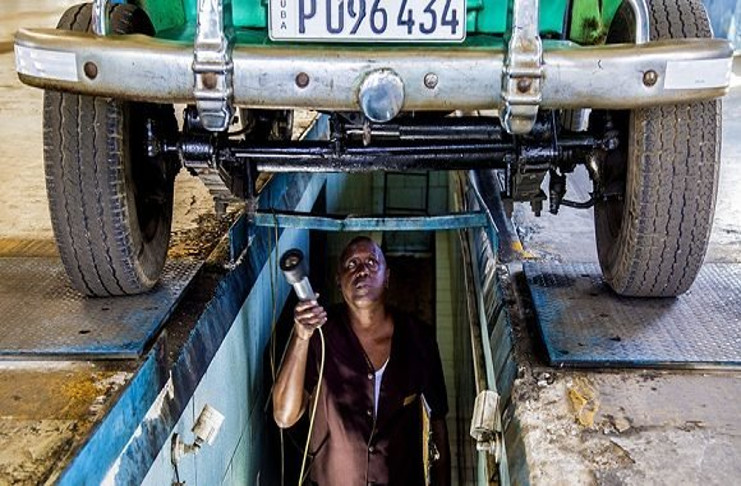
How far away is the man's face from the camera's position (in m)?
3.24

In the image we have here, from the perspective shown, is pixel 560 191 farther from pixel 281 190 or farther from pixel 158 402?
pixel 281 190

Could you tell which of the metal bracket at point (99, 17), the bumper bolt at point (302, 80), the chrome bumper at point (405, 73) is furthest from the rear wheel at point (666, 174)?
the metal bracket at point (99, 17)

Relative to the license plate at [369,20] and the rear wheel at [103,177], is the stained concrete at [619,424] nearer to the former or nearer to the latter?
the license plate at [369,20]

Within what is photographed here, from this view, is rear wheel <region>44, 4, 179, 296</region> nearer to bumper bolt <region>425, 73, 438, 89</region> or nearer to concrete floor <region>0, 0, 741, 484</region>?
concrete floor <region>0, 0, 741, 484</region>

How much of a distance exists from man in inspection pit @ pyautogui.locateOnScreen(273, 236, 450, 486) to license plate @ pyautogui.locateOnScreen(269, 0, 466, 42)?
58.3 inches

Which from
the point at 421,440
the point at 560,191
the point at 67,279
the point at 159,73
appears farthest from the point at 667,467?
the point at 67,279

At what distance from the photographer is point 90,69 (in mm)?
1880

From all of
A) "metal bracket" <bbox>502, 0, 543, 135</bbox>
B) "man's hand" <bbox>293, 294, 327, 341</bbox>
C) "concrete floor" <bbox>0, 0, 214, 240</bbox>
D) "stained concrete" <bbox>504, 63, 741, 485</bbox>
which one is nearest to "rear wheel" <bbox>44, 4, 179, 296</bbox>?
"man's hand" <bbox>293, 294, 327, 341</bbox>

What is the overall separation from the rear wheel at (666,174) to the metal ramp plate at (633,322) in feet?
0.41

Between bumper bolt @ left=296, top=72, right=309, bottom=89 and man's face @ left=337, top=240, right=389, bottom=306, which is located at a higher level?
bumper bolt @ left=296, top=72, right=309, bottom=89

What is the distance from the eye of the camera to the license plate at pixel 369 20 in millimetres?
1854

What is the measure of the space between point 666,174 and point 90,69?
1.50 metres

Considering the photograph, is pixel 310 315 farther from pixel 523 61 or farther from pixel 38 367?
pixel 523 61

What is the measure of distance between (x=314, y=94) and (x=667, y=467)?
1.14 meters
